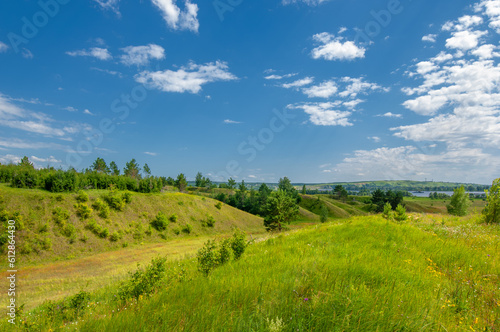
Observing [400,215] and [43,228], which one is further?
[43,228]

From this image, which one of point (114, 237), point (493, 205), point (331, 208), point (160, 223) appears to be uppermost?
point (493, 205)

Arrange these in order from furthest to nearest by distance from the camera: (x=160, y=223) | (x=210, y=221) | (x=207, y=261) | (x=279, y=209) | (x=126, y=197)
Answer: (x=210, y=221)
(x=279, y=209)
(x=160, y=223)
(x=126, y=197)
(x=207, y=261)

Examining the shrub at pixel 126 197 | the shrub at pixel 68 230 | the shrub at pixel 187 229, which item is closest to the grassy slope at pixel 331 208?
the shrub at pixel 187 229

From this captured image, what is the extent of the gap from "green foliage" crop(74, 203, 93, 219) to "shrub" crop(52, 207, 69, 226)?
2105 mm

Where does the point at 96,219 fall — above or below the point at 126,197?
below

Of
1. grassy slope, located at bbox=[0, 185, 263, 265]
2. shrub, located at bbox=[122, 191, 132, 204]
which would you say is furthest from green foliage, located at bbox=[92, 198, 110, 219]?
shrub, located at bbox=[122, 191, 132, 204]

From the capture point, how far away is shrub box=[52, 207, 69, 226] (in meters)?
34.5

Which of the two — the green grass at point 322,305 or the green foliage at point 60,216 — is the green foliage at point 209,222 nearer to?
the green foliage at point 60,216

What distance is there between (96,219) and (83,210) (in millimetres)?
2569

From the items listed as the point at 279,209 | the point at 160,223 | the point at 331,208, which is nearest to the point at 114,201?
the point at 160,223

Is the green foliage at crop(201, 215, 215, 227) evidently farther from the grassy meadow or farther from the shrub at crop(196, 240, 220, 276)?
the shrub at crop(196, 240, 220, 276)

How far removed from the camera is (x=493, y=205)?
15.2m

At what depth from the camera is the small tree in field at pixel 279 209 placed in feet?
164

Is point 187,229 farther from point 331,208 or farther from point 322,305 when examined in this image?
point 331,208
